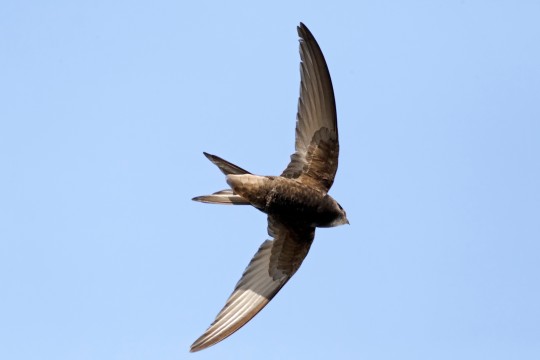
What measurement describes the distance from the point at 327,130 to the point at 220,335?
7.46 feet

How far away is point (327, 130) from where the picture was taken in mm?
10703

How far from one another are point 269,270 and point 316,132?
149cm

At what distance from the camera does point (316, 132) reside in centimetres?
1069

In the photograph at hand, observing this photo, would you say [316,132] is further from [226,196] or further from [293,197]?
[226,196]

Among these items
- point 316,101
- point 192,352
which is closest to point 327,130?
point 316,101

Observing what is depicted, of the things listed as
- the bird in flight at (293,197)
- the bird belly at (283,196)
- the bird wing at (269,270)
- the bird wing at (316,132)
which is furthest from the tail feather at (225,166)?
the bird wing at (269,270)

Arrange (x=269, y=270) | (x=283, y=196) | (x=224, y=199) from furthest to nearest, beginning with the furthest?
(x=269, y=270) → (x=224, y=199) → (x=283, y=196)

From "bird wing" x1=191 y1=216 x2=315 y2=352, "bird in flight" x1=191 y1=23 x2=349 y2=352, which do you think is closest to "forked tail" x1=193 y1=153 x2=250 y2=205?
"bird in flight" x1=191 y1=23 x2=349 y2=352

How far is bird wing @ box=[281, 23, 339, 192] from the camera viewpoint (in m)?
10.5

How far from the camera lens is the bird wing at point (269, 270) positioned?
10.7m

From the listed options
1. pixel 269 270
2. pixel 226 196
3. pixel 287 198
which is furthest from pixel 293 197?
pixel 269 270

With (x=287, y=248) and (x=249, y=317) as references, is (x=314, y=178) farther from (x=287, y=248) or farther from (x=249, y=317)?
(x=249, y=317)

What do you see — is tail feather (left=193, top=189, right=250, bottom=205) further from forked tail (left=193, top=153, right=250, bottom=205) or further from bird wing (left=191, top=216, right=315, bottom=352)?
bird wing (left=191, top=216, right=315, bottom=352)

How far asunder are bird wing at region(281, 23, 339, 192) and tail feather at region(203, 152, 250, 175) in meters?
0.46
